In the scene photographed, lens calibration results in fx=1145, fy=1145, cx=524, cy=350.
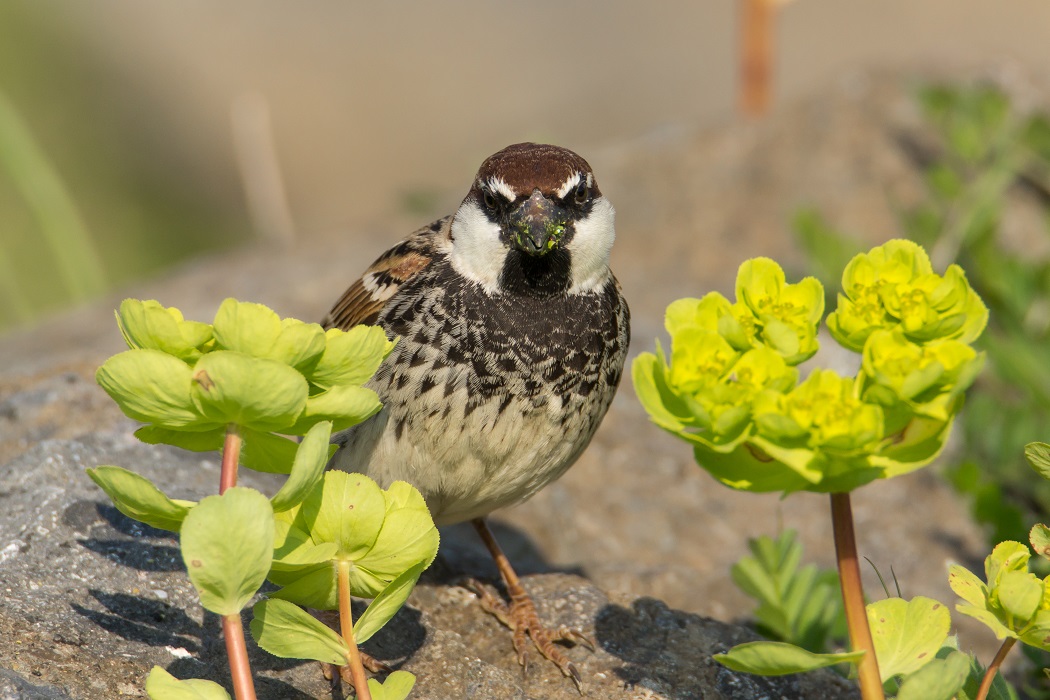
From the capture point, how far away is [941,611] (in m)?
1.81

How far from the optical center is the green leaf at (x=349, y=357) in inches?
71.6

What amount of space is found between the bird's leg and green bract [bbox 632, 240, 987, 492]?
1.17 meters

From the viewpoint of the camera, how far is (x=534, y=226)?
9.68 ft

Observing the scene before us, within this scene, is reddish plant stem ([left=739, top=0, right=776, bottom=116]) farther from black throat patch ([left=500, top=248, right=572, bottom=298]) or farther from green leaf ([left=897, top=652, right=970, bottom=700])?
green leaf ([left=897, top=652, right=970, bottom=700])

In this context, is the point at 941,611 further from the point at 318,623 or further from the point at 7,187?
the point at 7,187

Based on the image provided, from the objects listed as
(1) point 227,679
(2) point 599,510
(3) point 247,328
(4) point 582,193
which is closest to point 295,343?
(3) point 247,328

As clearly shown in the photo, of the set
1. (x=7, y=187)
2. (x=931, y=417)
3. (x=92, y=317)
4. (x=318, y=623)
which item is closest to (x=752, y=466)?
(x=931, y=417)

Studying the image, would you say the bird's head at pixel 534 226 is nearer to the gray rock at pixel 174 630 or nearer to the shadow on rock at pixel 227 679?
the gray rock at pixel 174 630

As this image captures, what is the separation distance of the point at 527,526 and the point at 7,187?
211 inches

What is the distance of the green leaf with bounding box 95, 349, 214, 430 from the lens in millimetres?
1692

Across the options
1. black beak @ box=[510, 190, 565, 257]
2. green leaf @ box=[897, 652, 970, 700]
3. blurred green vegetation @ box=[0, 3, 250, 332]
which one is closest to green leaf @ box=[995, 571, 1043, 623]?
green leaf @ box=[897, 652, 970, 700]

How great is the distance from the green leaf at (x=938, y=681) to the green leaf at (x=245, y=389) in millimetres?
998

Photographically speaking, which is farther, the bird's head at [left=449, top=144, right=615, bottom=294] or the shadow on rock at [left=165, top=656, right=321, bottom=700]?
the bird's head at [left=449, top=144, right=615, bottom=294]

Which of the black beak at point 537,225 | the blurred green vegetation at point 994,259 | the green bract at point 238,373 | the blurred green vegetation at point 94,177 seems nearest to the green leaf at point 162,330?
the green bract at point 238,373
